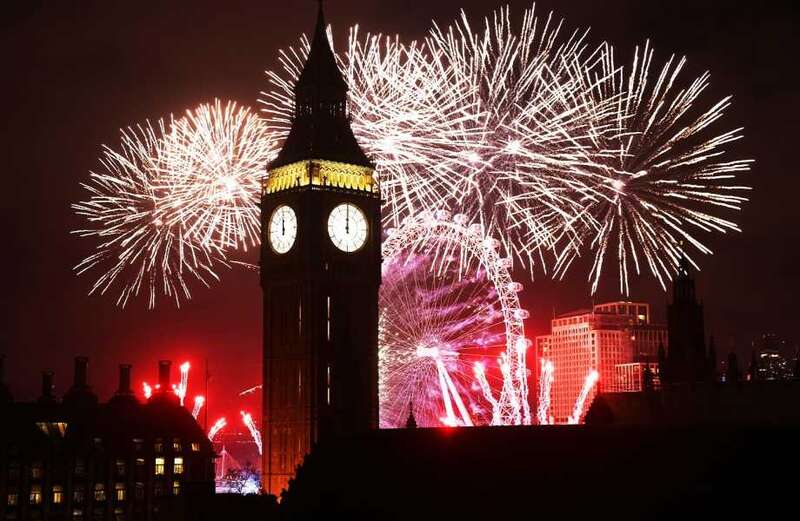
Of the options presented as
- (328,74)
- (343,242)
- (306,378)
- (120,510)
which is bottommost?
(120,510)

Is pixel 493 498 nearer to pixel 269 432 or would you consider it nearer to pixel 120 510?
pixel 269 432

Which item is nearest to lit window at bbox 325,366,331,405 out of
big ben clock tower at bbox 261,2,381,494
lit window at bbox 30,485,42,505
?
big ben clock tower at bbox 261,2,381,494

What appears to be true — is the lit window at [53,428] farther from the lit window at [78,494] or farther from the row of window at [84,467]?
the lit window at [78,494]

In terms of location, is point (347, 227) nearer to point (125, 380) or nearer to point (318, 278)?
point (318, 278)

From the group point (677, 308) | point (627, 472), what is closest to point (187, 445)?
point (677, 308)

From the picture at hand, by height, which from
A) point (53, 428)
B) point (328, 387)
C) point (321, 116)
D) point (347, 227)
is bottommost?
point (53, 428)

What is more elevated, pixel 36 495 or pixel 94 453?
pixel 94 453

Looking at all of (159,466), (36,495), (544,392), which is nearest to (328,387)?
(544,392)
